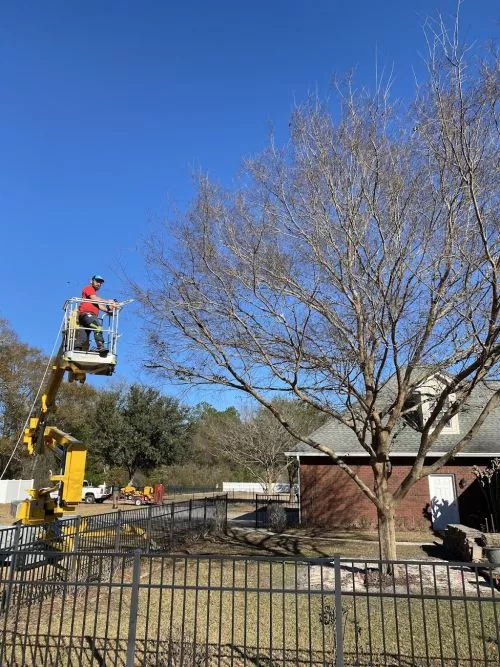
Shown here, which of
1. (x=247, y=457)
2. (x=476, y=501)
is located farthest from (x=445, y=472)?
(x=247, y=457)

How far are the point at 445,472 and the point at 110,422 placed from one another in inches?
1197

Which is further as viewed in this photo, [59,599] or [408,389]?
[408,389]

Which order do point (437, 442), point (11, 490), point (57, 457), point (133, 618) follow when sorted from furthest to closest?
point (11, 490)
point (437, 442)
point (57, 457)
point (133, 618)

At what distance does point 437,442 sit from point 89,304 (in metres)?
15.1

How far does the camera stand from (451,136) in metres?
8.98

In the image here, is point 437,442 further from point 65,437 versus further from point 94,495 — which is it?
point 94,495

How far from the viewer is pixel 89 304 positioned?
31.8 ft

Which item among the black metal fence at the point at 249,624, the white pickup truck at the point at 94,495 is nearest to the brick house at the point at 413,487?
the black metal fence at the point at 249,624

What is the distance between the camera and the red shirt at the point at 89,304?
965cm

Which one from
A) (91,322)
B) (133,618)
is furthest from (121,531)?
(133,618)

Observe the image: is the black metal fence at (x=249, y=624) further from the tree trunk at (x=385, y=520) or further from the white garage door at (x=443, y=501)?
the white garage door at (x=443, y=501)

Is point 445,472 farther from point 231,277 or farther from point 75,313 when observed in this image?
point 75,313

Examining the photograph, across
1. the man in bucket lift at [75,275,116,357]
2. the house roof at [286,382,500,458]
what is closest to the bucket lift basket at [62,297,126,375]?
the man in bucket lift at [75,275,116,357]

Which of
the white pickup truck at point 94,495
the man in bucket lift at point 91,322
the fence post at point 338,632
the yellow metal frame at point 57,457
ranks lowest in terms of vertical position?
the white pickup truck at point 94,495
